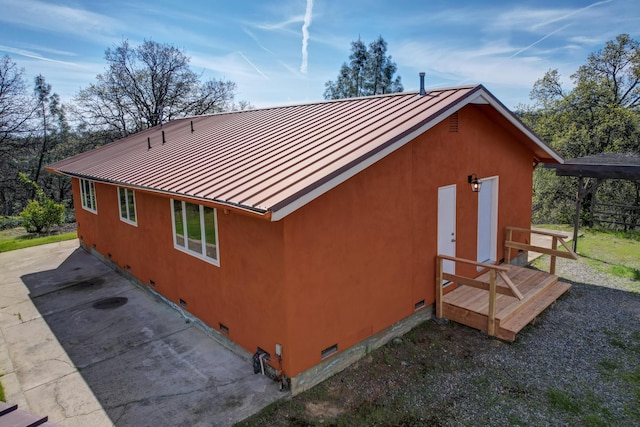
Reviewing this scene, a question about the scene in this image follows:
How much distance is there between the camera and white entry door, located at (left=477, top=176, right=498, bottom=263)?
834cm

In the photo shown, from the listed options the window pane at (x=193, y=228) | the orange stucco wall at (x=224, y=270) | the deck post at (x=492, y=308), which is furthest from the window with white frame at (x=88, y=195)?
the deck post at (x=492, y=308)

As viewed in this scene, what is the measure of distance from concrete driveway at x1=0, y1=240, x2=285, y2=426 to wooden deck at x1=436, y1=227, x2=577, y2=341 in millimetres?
3471

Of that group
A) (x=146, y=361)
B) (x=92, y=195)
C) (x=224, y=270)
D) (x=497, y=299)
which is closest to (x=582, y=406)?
(x=497, y=299)

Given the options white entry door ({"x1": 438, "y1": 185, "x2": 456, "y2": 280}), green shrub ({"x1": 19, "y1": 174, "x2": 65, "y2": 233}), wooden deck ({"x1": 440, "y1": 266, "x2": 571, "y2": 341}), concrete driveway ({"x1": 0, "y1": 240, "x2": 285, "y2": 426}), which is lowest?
concrete driveway ({"x1": 0, "y1": 240, "x2": 285, "y2": 426})

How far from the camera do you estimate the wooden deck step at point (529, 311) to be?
6.20 m

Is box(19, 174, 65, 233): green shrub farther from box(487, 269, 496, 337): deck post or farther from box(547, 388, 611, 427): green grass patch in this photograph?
box(547, 388, 611, 427): green grass patch

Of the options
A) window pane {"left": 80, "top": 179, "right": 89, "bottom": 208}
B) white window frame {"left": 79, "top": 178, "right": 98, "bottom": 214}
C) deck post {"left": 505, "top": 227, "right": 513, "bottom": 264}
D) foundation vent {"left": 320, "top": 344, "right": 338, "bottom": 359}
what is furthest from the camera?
window pane {"left": 80, "top": 179, "right": 89, "bottom": 208}

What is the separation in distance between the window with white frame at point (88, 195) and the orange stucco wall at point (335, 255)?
3.91m

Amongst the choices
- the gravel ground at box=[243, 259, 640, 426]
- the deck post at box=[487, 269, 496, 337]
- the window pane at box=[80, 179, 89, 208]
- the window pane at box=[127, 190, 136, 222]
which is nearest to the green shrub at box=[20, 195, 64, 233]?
the window pane at box=[80, 179, 89, 208]

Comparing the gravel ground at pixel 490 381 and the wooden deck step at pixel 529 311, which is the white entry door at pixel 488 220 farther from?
the gravel ground at pixel 490 381

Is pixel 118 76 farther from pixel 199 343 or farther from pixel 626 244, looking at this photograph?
pixel 626 244

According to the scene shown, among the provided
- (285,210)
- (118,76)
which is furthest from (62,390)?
(118,76)

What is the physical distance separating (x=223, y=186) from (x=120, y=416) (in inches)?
118

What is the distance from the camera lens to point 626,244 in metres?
12.5
